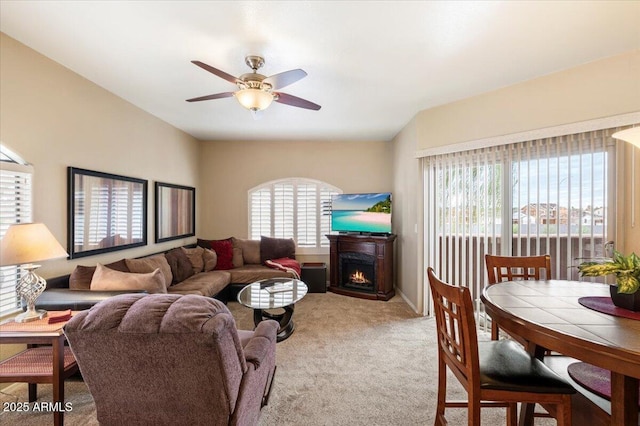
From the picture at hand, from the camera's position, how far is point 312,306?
13.6 ft

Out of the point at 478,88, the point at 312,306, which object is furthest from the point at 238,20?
the point at 312,306

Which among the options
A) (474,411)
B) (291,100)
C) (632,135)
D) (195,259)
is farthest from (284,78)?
(195,259)

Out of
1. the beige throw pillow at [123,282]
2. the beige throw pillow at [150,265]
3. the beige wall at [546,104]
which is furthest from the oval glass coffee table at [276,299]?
the beige wall at [546,104]

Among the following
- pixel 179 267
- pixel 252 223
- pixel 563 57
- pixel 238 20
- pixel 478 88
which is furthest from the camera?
pixel 252 223

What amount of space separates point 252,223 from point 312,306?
2123mm

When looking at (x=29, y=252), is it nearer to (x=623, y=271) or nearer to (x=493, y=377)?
(x=493, y=377)

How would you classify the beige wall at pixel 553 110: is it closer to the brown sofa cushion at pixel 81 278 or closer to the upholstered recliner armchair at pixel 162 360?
the upholstered recliner armchair at pixel 162 360

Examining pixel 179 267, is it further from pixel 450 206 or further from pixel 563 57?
pixel 563 57

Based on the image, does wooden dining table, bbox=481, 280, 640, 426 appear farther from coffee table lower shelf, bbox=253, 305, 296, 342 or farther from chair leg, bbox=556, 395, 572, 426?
coffee table lower shelf, bbox=253, 305, 296, 342

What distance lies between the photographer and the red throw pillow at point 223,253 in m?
4.61

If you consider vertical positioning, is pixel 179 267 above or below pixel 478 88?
below

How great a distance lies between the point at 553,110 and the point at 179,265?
4705mm

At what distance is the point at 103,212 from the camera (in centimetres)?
303

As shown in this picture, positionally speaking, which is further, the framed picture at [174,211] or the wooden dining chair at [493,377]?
the framed picture at [174,211]
